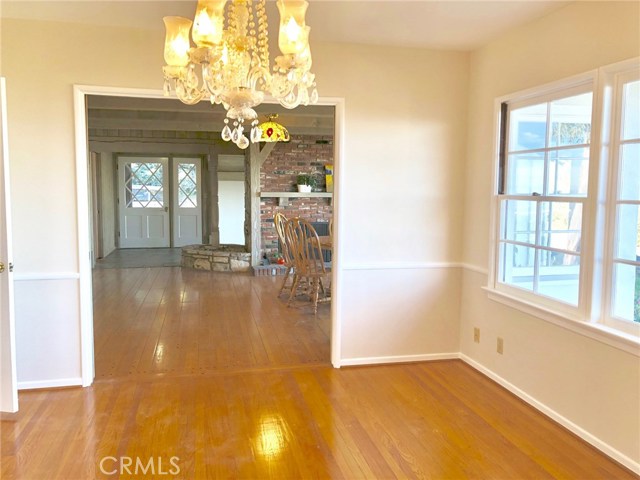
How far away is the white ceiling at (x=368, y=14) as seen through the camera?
A: 2.80 meters

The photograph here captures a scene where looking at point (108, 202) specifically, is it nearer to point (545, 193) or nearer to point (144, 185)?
point (144, 185)

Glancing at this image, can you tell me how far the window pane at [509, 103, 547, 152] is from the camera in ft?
10.0

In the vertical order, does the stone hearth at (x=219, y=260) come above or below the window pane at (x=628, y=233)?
below

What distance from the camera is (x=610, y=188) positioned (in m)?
2.51

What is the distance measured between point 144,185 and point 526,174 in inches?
377

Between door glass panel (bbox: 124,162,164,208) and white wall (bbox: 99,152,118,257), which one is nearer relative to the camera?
white wall (bbox: 99,152,118,257)

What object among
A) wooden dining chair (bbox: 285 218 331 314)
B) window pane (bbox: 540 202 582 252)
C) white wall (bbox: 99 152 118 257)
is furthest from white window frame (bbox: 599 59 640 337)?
white wall (bbox: 99 152 118 257)

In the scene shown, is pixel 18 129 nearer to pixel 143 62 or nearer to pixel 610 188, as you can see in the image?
pixel 143 62

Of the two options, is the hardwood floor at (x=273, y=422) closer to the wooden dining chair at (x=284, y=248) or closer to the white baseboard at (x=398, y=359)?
the white baseboard at (x=398, y=359)

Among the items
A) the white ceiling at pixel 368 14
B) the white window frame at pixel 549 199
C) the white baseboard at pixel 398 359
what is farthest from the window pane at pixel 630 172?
the white baseboard at pixel 398 359

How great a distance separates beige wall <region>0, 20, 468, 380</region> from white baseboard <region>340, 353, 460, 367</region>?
3cm

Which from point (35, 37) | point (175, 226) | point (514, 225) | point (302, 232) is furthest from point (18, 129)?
point (175, 226)

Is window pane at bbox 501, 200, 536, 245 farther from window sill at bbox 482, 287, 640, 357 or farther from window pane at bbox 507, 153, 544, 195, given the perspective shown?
window sill at bbox 482, 287, 640, 357

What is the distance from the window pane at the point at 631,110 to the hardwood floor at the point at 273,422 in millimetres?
1638
